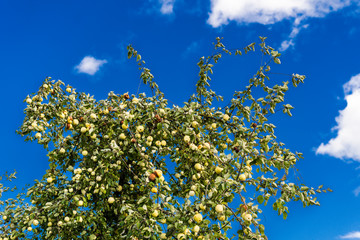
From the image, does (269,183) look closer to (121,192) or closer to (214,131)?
(214,131)

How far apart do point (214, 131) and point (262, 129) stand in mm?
1007

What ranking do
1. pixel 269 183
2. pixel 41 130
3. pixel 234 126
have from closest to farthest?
pixel 269 183 < pixel 41 130 < pixel 234 126

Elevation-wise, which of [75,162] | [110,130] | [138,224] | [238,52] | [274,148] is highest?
[238,52]

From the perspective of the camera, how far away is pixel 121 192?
568 cm

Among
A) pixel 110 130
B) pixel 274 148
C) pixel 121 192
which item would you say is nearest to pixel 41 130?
pixel 110 130

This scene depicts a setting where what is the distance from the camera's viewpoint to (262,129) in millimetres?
5996

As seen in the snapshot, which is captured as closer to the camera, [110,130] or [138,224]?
[138,224]

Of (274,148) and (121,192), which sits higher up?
(274,148)

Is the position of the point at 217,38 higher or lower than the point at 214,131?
higher

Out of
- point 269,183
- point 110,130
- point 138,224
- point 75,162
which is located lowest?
point 138,224

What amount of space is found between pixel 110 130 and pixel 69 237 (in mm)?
1967

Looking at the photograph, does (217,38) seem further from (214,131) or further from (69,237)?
(69,237)

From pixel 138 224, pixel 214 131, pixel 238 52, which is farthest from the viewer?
pixel 238 52

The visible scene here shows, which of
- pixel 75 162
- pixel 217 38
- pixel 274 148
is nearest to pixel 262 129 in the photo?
pixel 274 148
